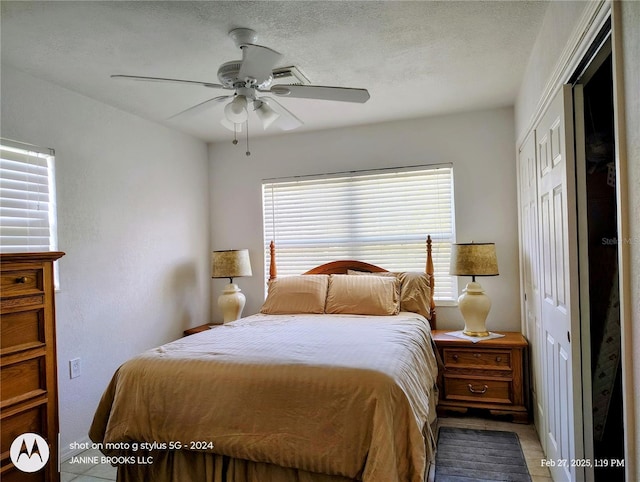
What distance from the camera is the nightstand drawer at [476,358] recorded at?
301 cm

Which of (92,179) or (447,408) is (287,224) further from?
(447,408)

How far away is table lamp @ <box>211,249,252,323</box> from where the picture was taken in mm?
3785

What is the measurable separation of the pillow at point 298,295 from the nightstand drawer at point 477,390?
3.85 ft

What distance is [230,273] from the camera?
377 cm

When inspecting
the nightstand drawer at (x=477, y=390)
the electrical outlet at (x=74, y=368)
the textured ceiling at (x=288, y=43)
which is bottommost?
the nightstand drawer at (x=477, y=390)

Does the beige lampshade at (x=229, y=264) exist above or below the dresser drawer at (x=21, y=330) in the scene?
above

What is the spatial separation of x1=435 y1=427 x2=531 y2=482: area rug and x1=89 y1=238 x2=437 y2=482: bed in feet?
1.29

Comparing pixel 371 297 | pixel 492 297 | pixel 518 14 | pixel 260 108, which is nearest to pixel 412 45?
pixel 518 14

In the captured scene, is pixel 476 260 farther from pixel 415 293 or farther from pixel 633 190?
pixel 633 190

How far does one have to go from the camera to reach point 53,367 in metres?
2.07

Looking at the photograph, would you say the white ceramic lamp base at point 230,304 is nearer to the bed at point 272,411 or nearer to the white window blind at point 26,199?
the bed at point 272,411

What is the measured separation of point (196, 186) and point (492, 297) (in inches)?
120

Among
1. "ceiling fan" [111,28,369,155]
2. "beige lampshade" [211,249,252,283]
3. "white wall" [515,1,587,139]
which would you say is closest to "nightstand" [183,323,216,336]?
"beige lampshade" [211,249,252,283]

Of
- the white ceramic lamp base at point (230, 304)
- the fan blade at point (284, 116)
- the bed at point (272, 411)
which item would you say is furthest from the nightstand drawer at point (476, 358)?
the fan blade at point (284, 116)
